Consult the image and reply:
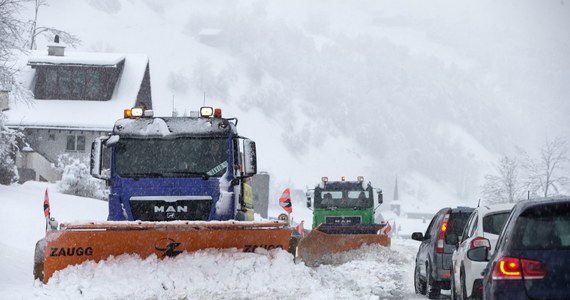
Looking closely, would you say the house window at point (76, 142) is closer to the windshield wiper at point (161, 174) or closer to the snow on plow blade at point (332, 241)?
the snow on plow blade at point (332, 241)

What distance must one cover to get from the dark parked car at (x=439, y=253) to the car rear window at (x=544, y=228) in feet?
19.0

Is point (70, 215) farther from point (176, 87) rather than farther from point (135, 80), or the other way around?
point (176, 87)

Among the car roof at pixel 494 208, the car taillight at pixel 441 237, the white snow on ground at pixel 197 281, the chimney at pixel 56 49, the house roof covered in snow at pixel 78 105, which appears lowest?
the white snow on ground at pixel 197 281

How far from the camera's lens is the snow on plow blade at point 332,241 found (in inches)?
868

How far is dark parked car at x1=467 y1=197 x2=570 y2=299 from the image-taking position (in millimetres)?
6645

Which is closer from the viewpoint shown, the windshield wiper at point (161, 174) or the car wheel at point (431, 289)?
the car wheel at point (431, 289)

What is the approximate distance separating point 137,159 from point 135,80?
1319 inches

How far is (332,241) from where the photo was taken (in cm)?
2231

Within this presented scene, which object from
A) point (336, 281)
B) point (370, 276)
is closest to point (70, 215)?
point (370, 276)

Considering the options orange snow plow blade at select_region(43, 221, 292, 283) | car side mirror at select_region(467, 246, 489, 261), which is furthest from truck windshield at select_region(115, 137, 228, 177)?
car side mirror at select_region(467, 246, 489, 261)

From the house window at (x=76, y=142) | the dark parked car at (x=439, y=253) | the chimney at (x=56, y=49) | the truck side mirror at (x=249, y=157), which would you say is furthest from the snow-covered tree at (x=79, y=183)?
the dark parked car at (x=439, y=253)

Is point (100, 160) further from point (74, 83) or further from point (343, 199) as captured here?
point (74, 83)

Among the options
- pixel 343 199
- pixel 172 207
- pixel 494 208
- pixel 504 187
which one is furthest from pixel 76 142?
pixel 494 208

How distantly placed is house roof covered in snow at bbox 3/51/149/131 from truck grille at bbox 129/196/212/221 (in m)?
29.8
